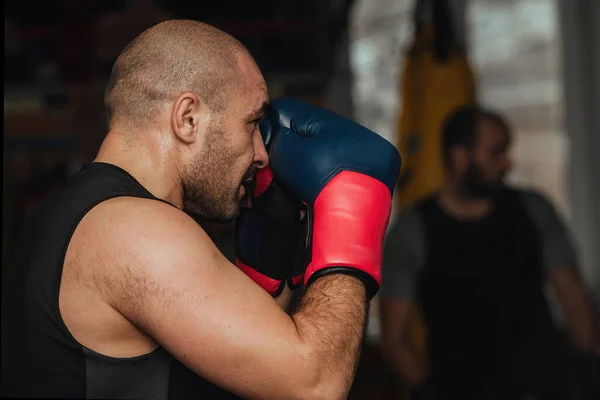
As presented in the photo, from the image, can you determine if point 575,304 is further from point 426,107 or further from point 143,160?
point 143,160

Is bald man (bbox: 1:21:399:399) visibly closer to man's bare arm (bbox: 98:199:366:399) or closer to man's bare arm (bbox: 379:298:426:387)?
man's bare arm (bbox: 98:199:366:399)

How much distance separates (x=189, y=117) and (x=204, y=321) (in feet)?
1.10

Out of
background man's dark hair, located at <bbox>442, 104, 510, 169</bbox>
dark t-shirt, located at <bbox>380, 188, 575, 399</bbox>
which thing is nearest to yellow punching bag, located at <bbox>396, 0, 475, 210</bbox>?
background man's dark hair, located at <bbox>442, 104, 510, 169</bbox>

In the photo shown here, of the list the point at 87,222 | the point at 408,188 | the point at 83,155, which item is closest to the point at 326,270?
the point at 87,222

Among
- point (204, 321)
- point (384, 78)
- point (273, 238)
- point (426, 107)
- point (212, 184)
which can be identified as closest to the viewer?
point (204, 321)

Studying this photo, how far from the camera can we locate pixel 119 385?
1063 mm

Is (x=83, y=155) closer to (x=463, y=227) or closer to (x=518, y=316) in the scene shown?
(x=463, y=227)

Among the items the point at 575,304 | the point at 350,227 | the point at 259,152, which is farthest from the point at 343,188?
the point at 575,304

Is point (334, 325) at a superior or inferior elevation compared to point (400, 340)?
superior

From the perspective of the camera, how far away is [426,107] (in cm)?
277

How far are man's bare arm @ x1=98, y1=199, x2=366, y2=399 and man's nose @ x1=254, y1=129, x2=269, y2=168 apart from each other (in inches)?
10.8

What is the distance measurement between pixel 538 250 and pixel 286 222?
1341mm

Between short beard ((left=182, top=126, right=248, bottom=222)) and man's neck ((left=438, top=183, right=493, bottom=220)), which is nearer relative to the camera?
short beard ((left=182, top=126, right=248, bottom=222))

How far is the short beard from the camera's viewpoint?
1179 mm
